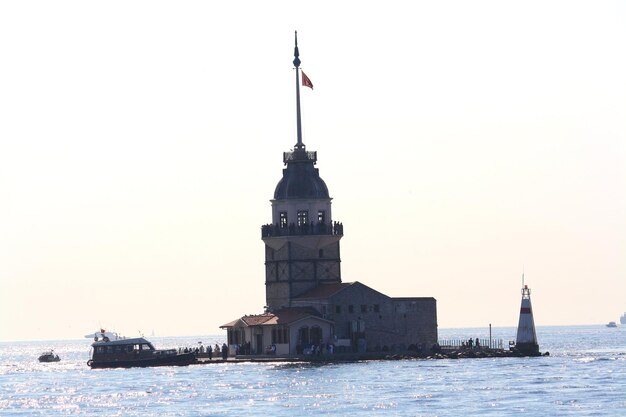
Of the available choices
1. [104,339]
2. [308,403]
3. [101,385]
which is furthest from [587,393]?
[104,339]

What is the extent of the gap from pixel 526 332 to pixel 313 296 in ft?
55.5

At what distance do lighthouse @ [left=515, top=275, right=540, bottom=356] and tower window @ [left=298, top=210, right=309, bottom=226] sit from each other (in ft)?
61.4

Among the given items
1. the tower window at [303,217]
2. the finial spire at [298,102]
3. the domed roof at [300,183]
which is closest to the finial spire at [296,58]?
the finial spire at [298,102]

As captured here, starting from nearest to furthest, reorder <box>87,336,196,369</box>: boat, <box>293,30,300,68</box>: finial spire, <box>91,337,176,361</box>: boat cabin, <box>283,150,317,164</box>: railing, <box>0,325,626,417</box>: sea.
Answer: <box>0,325,626,417</box>: sea, <box>87,336,196,369</box>: boat, <box>283,150,317,164</box>: railing, <box>91,337,176,361</box>: boat cabin, <box>293,30,300,68</box>: finial spire

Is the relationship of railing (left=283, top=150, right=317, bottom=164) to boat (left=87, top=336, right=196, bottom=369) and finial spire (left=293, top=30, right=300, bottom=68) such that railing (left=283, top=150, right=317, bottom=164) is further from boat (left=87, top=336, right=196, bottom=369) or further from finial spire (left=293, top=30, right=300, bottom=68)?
boat (left=87, top=336, right=196, bottom=369)

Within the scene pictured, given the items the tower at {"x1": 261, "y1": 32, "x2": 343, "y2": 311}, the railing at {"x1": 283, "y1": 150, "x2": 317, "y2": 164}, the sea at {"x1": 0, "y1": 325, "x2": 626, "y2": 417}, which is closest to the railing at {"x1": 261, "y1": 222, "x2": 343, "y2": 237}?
the tower at {"x1": 261, "y1": 32, "x2": 343, "y2": 311}

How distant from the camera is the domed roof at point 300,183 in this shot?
14338 centimetres

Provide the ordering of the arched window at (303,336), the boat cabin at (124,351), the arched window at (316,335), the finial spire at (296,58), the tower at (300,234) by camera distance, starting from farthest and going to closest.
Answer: the finial spire at (296,58) < the boat cabin at (124,351) < the tower at (300,234) < the arched window at (316,335) < the arched window at (303,336)

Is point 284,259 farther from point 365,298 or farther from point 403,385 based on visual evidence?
point 403,385

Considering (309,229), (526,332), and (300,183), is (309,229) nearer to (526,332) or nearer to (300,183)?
(300,183)

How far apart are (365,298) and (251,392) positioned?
35.8 m

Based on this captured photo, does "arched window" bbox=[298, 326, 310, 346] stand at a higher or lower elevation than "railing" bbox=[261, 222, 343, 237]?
lower

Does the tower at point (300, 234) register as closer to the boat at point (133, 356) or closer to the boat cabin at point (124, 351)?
the boat at point (133, 356)

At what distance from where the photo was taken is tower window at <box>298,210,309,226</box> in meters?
143
